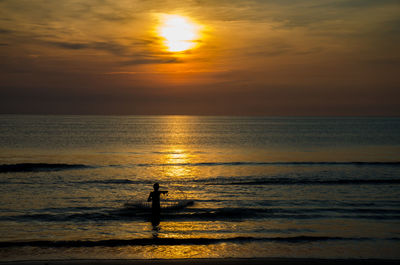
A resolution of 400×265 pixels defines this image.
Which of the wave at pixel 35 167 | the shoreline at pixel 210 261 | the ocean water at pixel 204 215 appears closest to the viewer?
the shoreline at pixel 210 261

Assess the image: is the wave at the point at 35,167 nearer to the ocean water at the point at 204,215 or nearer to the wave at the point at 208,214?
the ocean water at the point at 204,215

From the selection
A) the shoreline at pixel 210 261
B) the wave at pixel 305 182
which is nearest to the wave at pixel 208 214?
the shoreline at pixel 210 261

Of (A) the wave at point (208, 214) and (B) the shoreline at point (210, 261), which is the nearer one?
(B) the shoreline at point (210, 261)

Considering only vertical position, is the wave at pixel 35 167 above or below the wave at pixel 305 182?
above

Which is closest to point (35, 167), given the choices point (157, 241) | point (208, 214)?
point (208, 214)

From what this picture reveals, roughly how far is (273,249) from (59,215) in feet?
35.4

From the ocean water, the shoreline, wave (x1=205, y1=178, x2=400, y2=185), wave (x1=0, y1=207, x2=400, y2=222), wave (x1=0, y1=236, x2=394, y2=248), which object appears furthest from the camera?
wave (x1=205, y1=178, x2=400, y2=185)

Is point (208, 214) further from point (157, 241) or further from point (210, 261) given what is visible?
point (210, 261)

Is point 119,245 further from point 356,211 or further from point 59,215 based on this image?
point 356,211

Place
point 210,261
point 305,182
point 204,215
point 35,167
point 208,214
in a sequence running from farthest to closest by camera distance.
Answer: point 35,167
point 305,182
point 208,214
point 204,215
point 210,261

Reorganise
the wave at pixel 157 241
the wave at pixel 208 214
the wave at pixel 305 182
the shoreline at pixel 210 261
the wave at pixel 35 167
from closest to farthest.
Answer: the shoreline at pixel 210 261 < the wave at pixel 157 241 < the wave at pixel 208 214 < the wave at pixel 305 182 < the wave at pixel 35 167

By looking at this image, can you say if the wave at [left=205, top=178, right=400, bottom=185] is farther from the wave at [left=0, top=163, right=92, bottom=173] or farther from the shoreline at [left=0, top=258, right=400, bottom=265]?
the shoreline at [left=0, top=258, right=400, bottom=265]

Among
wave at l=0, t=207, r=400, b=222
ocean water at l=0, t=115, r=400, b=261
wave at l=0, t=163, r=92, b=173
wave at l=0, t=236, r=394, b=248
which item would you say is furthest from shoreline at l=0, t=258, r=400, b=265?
wave at l=0, t=163, r=92, b=173

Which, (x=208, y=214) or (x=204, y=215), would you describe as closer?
(x=204, y=215)
